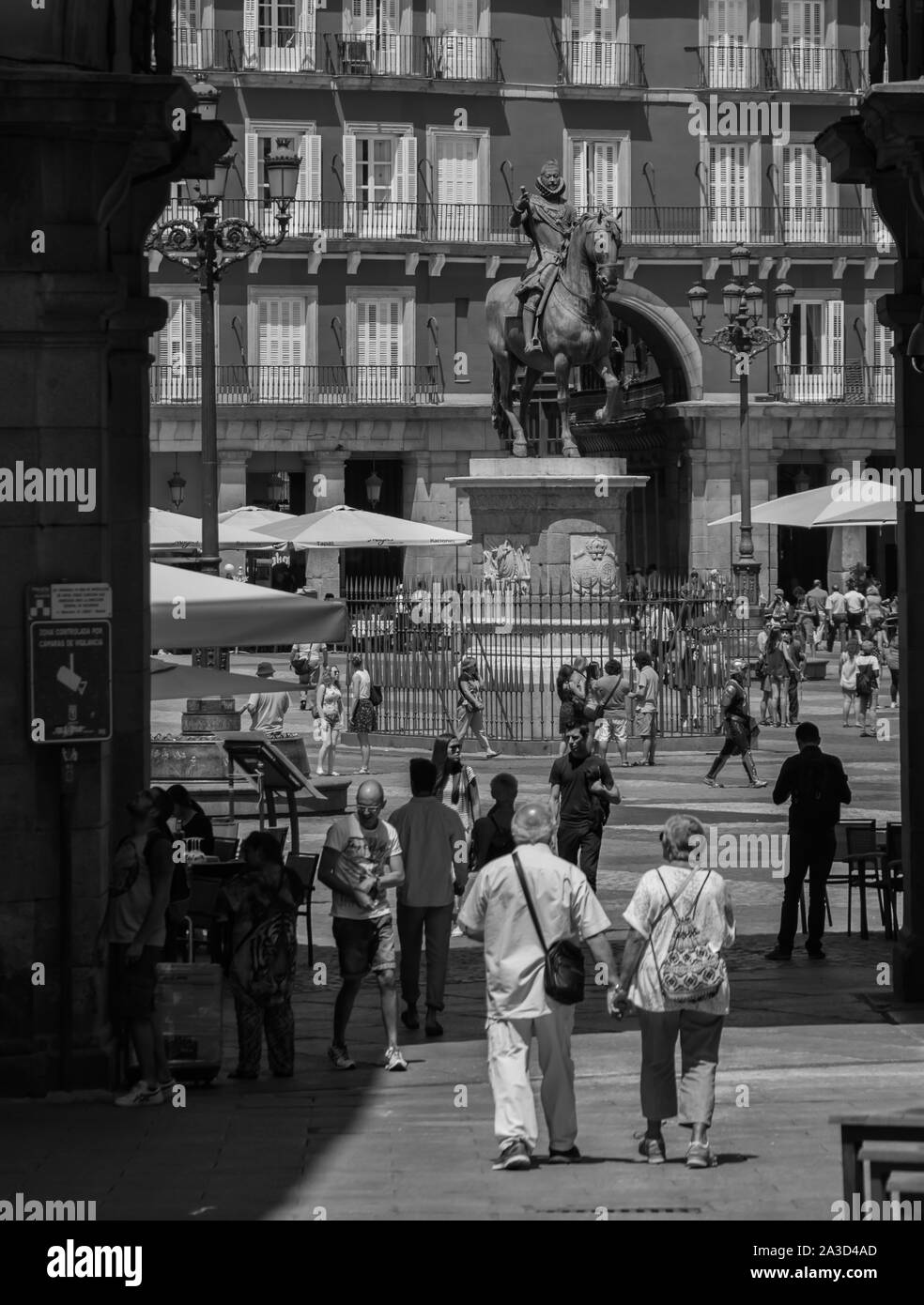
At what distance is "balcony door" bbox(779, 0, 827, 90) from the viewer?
2343 inches

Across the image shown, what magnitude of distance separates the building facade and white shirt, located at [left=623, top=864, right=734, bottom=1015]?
1839 inches

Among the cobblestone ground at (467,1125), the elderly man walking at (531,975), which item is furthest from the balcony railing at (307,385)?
the elderly man walking at (531,975)

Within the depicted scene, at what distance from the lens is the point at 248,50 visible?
57.1 metres

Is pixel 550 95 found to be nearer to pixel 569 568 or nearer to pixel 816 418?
pixel 816 418

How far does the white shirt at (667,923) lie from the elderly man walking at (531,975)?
5.3 inches

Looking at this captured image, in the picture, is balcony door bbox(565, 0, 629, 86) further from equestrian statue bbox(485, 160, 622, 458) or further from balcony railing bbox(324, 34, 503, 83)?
equestrian statue bbox(485, 160, 622, 458)

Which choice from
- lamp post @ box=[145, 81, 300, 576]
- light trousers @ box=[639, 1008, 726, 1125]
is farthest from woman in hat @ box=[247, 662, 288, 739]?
light trousers @ box=[639, 1008, 726, 1125]

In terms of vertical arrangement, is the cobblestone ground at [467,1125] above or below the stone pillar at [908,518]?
below

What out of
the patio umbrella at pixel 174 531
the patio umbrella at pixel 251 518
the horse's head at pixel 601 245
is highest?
the horse's head at pixel 601 245

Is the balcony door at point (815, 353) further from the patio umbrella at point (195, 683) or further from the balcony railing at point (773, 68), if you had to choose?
the patio umbrella at point (195, 683)

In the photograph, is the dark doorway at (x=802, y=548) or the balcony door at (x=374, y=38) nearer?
the balcony door at (x=374, y=38)

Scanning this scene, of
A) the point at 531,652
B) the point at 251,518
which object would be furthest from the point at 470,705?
the point at 251,518

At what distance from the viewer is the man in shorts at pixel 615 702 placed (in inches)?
1038
